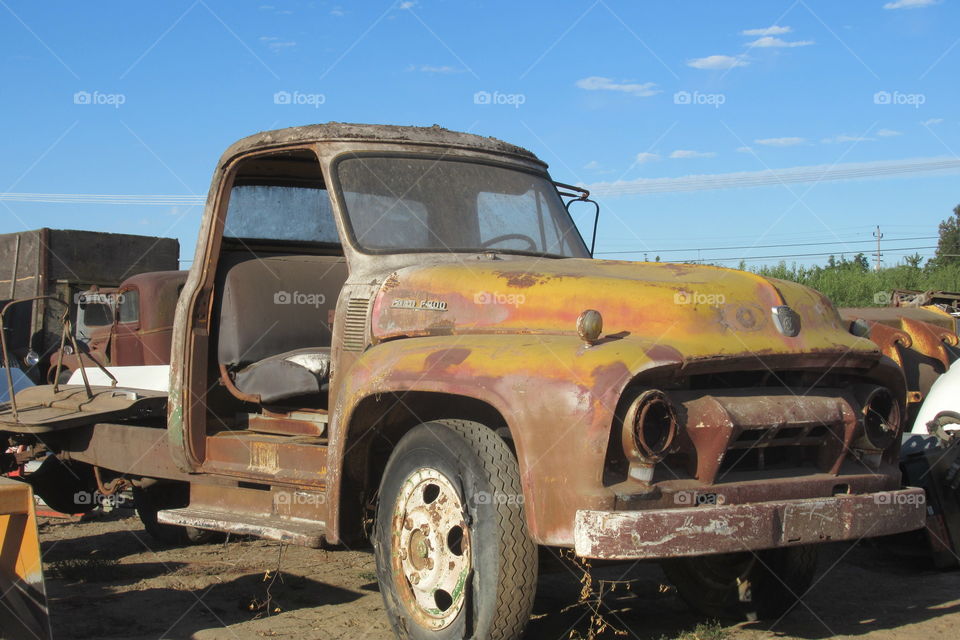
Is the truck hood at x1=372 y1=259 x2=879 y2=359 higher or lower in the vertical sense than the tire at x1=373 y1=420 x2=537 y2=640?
higher

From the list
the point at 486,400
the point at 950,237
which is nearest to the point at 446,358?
the point at 486,400

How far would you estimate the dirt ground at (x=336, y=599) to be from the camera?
4.52 metres

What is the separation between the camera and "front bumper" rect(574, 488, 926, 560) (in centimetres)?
332

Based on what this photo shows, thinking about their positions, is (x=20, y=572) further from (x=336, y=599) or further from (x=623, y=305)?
(x=623, y=305)

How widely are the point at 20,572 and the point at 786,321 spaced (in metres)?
3.24

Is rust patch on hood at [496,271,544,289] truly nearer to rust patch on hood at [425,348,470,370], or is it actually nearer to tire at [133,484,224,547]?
rust patch on hood at [425,348,470,370]

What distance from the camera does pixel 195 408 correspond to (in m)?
5.19

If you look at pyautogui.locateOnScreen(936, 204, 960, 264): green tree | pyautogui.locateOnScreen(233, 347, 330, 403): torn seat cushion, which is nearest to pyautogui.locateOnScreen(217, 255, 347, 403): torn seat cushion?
pyautogui.locateOnScreen(233, 347, 330, 403): torn seat cushion

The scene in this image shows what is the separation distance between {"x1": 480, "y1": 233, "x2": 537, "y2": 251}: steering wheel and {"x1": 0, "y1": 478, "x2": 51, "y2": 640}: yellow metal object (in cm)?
238

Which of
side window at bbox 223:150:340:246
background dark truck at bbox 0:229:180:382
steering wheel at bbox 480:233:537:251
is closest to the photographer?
steering wheel at bbox 480:233:537:251

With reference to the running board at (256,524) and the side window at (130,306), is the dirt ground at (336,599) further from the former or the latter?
the side window at (130,306)

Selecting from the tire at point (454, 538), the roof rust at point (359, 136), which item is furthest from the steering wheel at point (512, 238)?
the tire at point (454, 538)

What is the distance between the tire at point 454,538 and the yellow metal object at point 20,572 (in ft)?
4.49

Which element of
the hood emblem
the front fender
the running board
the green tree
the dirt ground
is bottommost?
the dirt ground
